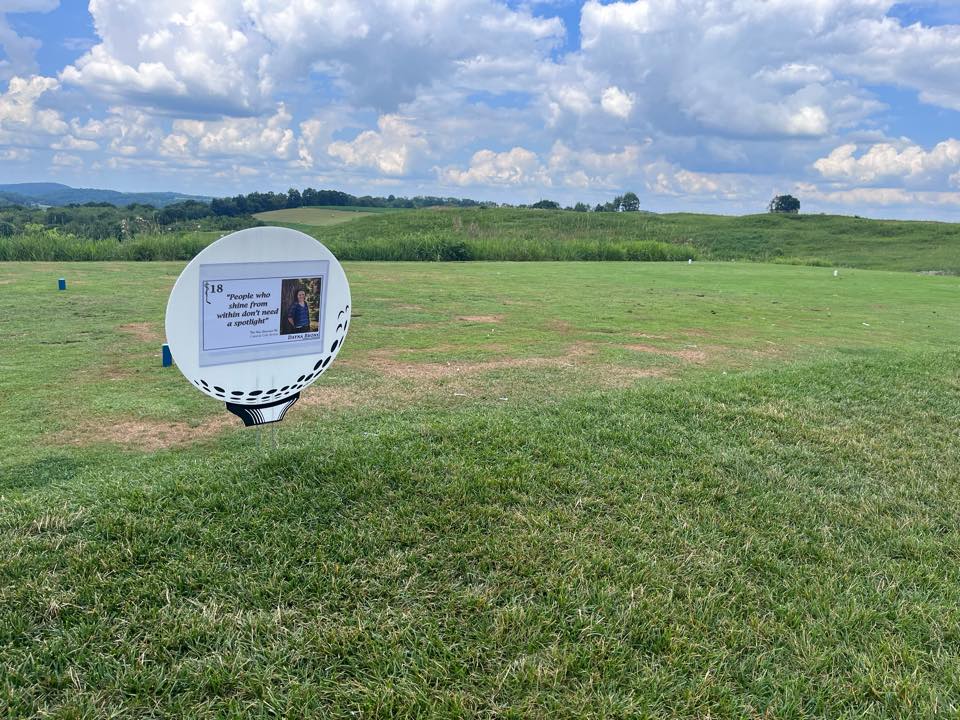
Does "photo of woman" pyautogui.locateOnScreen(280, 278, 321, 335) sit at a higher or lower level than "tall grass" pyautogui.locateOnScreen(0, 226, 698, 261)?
lower

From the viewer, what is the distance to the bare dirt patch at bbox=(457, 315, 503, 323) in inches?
434

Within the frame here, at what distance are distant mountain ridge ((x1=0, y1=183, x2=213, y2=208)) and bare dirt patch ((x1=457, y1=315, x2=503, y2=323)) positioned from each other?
46895 millimetres

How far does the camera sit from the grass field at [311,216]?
161 ft

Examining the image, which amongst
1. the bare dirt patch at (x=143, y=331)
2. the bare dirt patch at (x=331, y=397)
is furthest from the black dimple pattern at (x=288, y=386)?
the bare dirt patch at (x=143, y=331)

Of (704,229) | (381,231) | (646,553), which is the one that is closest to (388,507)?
(646,553)

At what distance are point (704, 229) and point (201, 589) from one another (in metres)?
59.2

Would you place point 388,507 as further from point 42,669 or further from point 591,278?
point 591,278

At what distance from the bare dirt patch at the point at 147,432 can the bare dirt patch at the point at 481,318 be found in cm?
621

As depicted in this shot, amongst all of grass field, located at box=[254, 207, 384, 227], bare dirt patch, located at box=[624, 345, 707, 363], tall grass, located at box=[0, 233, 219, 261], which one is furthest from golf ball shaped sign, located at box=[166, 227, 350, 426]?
grass field, located at box=[254, 207, 384, 227]

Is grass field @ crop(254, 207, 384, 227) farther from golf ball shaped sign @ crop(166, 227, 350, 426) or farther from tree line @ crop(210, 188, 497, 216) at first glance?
golf ball shaped sign @ crop(166, 227, 350, 426)

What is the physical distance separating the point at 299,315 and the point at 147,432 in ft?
6.29

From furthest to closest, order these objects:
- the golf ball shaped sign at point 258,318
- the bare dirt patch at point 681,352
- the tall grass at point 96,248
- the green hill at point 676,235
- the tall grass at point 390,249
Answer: the green hill at point 676,235 → the tall grass at point 390,249 → the tall grass at point 96,248 → the bare dirt patch at point 681,352 → the golf ball shaped sign at point 258,318

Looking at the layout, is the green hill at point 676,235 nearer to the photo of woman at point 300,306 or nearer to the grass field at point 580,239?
the grass field at point 580,239

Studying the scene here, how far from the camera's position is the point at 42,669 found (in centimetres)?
231
